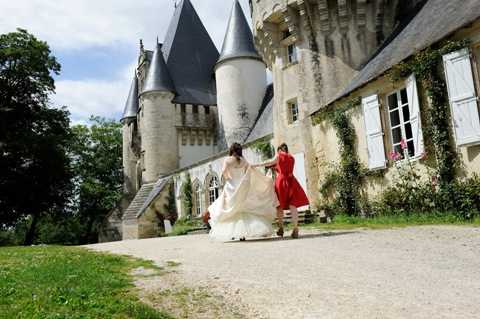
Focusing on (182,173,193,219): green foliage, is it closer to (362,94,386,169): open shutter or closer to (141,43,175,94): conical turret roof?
(141,43,175,94): conical turret roof

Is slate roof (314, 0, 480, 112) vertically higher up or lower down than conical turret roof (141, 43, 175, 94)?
lower down

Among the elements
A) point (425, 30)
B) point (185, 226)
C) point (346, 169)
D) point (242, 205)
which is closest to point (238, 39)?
point (185, 226)

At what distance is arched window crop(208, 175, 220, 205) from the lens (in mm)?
20047

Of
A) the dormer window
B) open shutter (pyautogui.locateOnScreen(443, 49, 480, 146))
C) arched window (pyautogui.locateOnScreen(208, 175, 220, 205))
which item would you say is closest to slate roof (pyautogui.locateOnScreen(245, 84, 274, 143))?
arched window (pyautogui.locateOnScreen(208, 175, 220, 205))

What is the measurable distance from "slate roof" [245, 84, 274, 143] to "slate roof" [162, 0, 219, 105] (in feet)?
12.6

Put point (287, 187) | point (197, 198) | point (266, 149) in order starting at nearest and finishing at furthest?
1. point (287, 187)
2. point (266, 149)
3. point (197, 198)

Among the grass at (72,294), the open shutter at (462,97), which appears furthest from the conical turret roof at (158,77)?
the grass at (72,294)

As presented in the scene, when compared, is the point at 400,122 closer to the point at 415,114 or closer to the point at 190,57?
the point at 415,114

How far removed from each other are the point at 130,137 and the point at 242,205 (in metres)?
25.2

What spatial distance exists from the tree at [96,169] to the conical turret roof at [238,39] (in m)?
16.6

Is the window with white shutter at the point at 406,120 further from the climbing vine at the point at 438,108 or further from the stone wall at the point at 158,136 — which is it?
the stone wall at the point at 158,136

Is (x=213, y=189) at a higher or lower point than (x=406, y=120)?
lower

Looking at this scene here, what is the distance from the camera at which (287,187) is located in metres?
7.26

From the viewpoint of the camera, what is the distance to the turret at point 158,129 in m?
24.9
